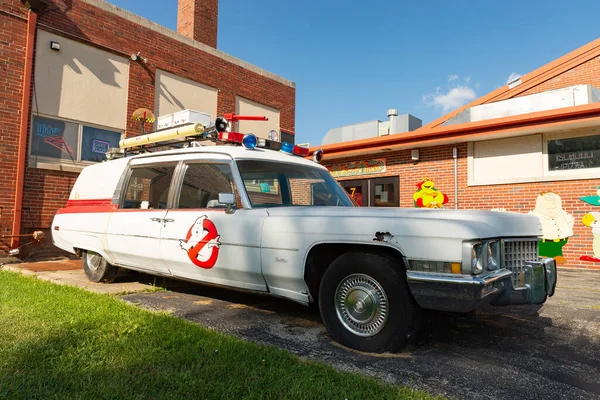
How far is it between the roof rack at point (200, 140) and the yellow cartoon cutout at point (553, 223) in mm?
5788

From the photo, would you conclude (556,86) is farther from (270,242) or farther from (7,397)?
(7,397)

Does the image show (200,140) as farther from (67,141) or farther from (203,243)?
(67,141)

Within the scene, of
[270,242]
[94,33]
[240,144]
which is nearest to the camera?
[270,242]

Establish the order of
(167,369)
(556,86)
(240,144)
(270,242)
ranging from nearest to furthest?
(167,369) → (270,242) → (240,144) → (556,86)

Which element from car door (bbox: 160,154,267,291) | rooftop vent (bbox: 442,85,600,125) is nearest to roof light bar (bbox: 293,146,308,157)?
car door (bbox: 160,154,267,291)

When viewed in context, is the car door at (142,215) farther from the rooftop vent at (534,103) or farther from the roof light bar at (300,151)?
the rooftop vent at (534,103)

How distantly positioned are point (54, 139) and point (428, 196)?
8.65 m

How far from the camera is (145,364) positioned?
8.73 ft

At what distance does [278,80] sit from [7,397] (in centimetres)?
1295

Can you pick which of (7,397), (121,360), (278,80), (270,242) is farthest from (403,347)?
(278,80)

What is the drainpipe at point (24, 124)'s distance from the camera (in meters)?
8.02

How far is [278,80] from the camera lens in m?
14.0

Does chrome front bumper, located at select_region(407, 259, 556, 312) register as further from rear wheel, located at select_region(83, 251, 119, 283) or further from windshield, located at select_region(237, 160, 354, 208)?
rear wheel, located at select_region(83, 251, 119, 283)

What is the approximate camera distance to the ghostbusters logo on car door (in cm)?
394
